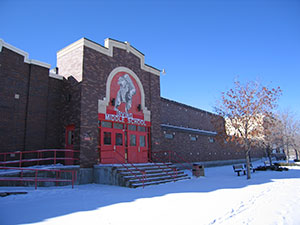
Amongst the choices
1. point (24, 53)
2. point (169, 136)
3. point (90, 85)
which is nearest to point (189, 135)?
point (169, 136)

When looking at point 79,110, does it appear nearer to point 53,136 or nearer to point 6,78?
point 53,136

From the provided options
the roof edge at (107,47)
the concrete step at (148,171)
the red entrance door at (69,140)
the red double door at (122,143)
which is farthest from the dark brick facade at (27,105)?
the concrete step at (148,171)

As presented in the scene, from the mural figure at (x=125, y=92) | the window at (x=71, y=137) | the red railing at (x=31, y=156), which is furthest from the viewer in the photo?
the mural figure at (x=125, y=92)

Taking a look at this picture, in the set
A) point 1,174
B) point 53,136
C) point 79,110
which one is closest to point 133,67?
point 79,110

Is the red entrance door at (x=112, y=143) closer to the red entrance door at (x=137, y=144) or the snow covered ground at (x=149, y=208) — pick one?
the red entrance door at (x=137, y=144)

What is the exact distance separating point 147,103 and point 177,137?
5976mm

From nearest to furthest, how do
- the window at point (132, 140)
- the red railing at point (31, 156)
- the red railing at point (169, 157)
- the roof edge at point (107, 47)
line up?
1. the red railing at point (31, 156)
2. the roof edge at point (107, 47)
3. the window at point (132, 140)
4. the red railing at point (169, 157)

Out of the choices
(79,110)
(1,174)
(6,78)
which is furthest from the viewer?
(79,110)

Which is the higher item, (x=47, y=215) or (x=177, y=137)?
(x=177, y=137)

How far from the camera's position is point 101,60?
1546 cm

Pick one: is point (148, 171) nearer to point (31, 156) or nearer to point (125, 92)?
point (125, 92)

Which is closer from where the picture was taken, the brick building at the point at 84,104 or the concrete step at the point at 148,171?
the concrete step at the point at 148,171

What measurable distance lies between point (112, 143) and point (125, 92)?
12.7 feet

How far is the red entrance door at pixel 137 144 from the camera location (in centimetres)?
1642
